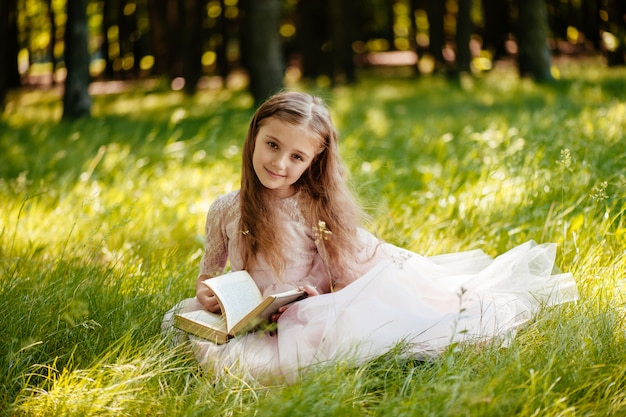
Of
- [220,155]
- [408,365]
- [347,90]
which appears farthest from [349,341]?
[347,90]

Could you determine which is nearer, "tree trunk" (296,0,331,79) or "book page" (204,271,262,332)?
"book page" (204,271,262,332)

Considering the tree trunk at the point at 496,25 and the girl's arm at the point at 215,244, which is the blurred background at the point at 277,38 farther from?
the girl's arm at the point at 215,244

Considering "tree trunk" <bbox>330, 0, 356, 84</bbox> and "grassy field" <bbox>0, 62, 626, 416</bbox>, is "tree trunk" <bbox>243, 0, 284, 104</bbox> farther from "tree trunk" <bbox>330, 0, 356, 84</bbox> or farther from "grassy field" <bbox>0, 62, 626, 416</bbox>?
"tree trunk" <bbox>330, 0, 356, 84</bbox>

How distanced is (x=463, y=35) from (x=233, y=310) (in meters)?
15.3

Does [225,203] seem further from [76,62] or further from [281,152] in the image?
[76,62]

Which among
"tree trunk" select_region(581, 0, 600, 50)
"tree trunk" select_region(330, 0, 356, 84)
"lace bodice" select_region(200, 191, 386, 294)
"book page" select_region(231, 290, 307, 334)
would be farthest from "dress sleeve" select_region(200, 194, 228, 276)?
"tree trunk" select_region(581, 0, 600, 50)

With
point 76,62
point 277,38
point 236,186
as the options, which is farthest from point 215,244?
point 277,38

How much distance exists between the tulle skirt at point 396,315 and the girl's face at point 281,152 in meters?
0.57

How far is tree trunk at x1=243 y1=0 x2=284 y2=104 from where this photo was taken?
11.5 m

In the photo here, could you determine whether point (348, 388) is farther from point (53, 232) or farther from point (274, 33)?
point (274, 33)

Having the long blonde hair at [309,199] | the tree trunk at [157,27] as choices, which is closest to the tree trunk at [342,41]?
the tree trunk at [157,27]

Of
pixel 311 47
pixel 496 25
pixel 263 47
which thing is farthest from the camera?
pixel 496 25

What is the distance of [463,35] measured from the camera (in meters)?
17.0

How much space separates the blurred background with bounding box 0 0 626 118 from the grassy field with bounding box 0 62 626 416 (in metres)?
2.08
